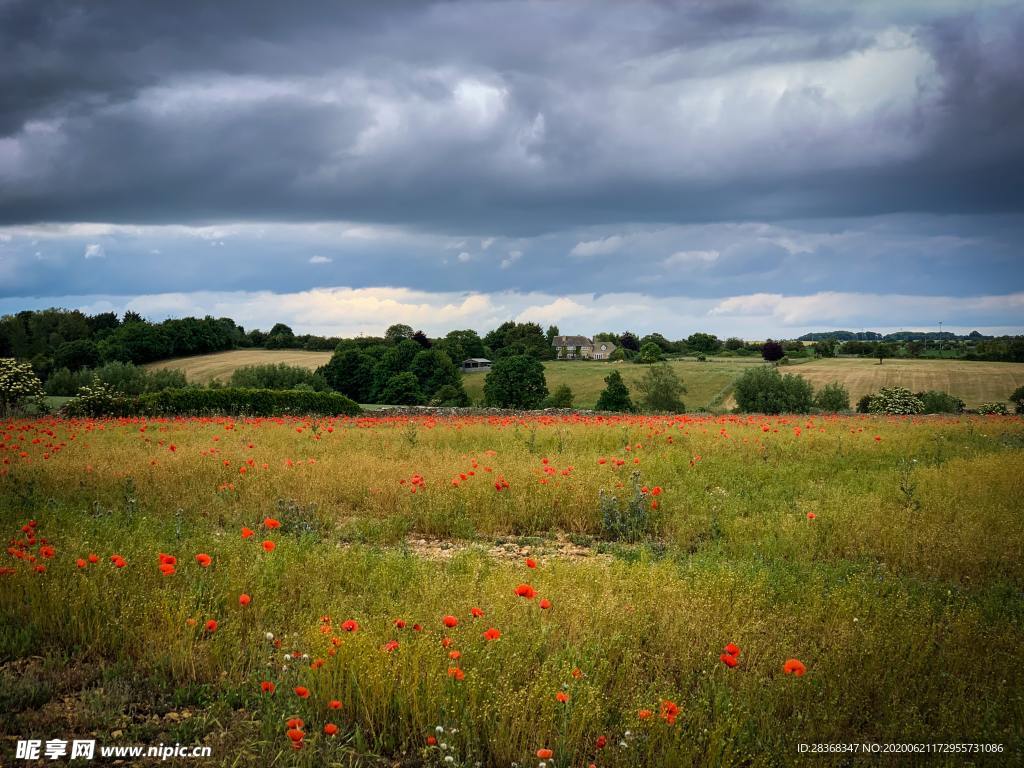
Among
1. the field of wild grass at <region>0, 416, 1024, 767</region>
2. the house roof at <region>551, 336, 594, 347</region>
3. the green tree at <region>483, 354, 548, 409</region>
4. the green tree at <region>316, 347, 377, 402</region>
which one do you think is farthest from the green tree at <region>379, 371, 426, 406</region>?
the house roof at <region>551, 336, 594, 347</region>

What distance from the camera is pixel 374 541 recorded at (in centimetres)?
823

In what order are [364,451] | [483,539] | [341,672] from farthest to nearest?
[364,451] → [483,539] → [341,672]

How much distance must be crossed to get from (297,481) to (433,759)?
7141mm

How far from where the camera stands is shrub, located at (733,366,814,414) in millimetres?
46219

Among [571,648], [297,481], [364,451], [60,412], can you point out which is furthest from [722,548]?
[60,412]

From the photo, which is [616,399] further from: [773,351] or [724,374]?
[773,351]

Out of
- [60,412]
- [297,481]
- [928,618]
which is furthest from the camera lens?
Result: [60,412]

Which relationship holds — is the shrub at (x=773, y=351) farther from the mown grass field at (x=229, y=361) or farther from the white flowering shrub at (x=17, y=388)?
the white flowering shrub at (x=17, y=388)

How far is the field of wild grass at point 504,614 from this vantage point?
3973 mm

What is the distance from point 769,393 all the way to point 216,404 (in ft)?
124

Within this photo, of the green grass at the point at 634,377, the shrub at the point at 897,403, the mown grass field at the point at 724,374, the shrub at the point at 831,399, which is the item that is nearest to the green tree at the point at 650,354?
the green grass at the point at 634,377

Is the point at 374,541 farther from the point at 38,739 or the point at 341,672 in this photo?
the point at 38,739

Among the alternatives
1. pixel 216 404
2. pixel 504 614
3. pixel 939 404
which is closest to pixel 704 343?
pixel 939 404

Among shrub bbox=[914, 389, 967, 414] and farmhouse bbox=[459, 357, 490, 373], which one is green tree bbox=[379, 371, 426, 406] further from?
shrub bbox=[914, 389, 967, 414]
